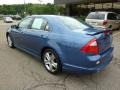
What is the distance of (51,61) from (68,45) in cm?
87

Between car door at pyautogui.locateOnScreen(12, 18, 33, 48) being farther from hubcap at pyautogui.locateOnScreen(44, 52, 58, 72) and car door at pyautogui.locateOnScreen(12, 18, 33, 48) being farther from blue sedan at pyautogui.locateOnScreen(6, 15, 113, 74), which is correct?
hubcap at pyautogui.locateOnScreen(44, 52, 58, 72)

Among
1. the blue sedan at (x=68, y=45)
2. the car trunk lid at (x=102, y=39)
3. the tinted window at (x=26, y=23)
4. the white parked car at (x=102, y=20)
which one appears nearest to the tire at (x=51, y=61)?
the blue sedan at (x=68, y=45)

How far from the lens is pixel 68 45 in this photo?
407 centimetres

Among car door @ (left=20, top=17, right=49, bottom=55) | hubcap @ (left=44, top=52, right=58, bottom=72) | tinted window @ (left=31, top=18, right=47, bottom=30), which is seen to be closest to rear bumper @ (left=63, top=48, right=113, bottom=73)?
hubcap @ (left=44, top=52, right=58, bottom=72)

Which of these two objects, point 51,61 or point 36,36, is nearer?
point 51,61

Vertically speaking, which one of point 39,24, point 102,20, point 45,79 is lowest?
point 45,79

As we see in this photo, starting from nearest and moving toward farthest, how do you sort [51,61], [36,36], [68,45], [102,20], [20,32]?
[68,45] → [51,61] → [36,36] → [20,32] → [102,20]

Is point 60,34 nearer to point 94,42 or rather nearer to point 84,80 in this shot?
point 94,42

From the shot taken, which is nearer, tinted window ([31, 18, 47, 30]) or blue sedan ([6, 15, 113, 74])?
Answer: blue sedan ([6, 15, 113, 74])

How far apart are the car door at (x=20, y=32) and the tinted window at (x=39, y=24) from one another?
1.06 ft

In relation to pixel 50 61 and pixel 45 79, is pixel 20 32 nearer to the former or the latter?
pixel 50 61

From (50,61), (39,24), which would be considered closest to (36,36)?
(39,24)

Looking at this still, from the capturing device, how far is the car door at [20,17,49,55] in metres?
4.85

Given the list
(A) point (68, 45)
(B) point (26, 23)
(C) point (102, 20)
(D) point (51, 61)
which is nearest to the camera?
(A) point (68, 45)
